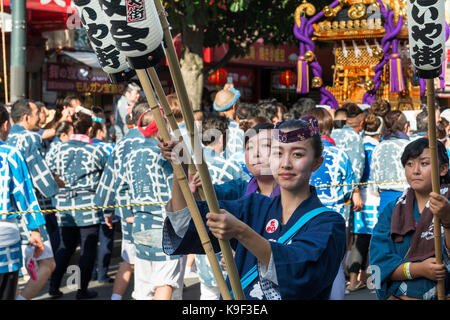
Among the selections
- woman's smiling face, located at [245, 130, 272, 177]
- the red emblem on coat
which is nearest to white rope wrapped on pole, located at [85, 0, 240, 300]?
the red emblem on coat

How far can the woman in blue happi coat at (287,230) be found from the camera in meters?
2.23

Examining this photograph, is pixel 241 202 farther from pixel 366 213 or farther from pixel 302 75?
pixel 302 75

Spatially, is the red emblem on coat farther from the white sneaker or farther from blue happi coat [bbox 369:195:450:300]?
the white sneaker

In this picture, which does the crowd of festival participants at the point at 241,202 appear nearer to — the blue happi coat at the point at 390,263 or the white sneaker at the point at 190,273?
the blue happi coat at the point at 390,263

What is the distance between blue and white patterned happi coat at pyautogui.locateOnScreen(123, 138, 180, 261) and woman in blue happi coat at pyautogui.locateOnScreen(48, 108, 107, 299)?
140cm

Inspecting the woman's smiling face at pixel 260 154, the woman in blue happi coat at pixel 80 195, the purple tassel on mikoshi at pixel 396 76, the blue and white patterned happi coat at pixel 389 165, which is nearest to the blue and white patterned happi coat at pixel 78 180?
the woman in blue happi coat at pixel 80 195

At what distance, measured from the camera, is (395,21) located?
12180mm

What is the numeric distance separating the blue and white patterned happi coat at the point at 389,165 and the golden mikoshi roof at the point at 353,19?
6500 mm

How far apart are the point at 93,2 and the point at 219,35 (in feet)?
42.5

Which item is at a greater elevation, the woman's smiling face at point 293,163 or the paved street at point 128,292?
the woman's smiling face at point 293,163

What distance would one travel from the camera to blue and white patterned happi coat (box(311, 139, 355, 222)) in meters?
5.11
